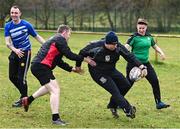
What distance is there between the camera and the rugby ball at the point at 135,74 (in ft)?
29.9

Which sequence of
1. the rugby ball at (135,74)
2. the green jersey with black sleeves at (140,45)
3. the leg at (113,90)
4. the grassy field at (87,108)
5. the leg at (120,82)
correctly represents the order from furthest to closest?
the green jersey with black sleeves at (140,45) → the rugby ball at (135,74) → the leg at (120,82) → the grassy field at (87,108) → the leg at (113,90)

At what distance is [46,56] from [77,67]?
0.58 m

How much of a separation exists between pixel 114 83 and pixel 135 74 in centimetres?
64

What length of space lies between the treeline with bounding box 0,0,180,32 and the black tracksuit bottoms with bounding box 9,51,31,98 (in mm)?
39551

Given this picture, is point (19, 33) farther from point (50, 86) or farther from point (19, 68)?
point (50, 86)

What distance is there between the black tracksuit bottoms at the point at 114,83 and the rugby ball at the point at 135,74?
0.87 ft

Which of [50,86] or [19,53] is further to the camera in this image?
[19,53]

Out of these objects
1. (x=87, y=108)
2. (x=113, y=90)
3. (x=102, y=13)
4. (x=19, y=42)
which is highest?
(x=19, y=42)

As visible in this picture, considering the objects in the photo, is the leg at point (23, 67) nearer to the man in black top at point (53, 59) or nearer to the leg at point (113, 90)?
the man in black top at point (53, 59)

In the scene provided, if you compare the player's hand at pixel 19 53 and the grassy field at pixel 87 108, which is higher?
the player's hand at pixel 19 53

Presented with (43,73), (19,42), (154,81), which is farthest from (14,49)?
(154,81)

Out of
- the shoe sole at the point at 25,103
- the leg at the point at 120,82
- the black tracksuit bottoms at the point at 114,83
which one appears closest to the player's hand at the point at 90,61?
the black tracksuit bottoms at the point at 114,83

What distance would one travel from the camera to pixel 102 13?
52.2 m

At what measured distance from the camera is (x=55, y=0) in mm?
52281
